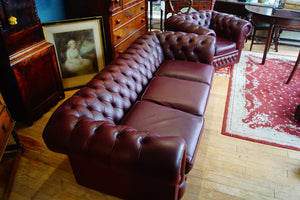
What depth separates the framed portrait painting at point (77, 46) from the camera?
3123mm

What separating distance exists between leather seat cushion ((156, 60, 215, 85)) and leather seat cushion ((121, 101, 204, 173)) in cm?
73

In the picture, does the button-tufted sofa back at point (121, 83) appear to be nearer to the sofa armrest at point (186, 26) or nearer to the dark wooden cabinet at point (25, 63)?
the sofa armrest at point (186, 26)

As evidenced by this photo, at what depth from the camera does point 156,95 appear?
242 centimetres

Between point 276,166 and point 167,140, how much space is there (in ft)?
5.20

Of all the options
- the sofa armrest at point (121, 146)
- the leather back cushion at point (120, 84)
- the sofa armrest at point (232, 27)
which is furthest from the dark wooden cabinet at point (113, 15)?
the sofa armrest at point (121, 146)

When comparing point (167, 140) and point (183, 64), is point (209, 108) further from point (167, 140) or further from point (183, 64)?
point (167, 140)

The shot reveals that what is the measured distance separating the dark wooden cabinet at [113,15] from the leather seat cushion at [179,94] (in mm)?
1203

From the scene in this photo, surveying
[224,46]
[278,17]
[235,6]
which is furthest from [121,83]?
[235,6]

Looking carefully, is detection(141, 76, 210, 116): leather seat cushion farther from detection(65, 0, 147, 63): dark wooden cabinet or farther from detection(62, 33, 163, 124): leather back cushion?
detection(65, 0, 147, 63): dark wooden cabinet

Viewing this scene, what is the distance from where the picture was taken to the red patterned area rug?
107 inches

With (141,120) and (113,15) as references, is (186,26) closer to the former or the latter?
(113,15)

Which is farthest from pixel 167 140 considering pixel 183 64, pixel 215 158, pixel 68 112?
pixel 183 64

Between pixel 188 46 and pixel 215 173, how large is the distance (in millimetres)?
1728

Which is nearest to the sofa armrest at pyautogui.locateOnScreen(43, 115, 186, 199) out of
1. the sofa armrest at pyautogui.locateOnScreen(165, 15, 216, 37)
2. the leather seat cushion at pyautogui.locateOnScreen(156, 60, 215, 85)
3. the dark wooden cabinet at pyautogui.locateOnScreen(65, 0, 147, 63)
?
the leather seat cushion at pyautogui.locateOnScreen(156, 60, 215, 85)
